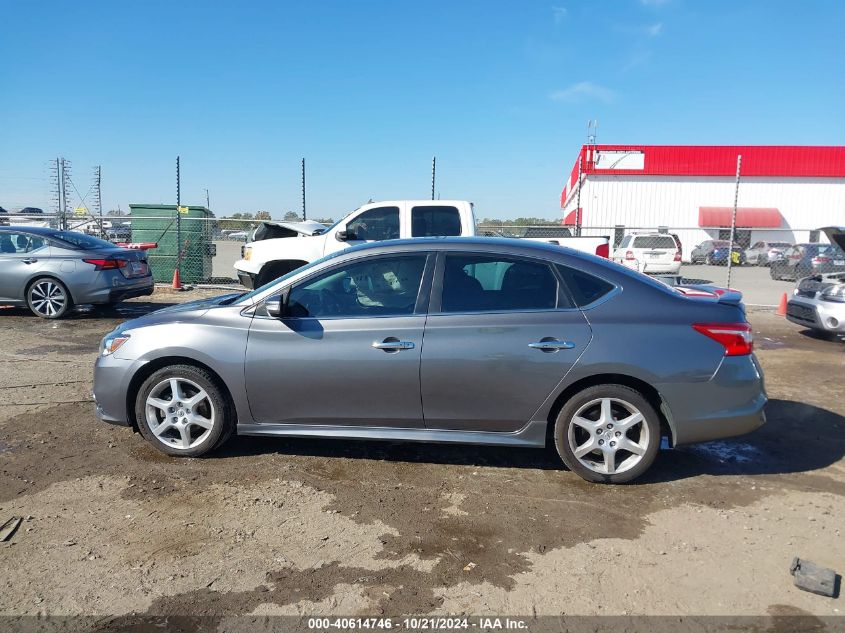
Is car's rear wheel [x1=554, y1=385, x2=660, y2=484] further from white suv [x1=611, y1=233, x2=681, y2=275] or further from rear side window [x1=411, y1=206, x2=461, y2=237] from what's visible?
white suv [x1=611, y1=233, x2=681, y2=275]

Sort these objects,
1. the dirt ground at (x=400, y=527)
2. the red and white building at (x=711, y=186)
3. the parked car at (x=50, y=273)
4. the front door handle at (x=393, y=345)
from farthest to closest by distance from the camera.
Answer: the red and white building at (x=711, y=186)
the parked car at (x=50, y=273)
the front door handle at (x=393, y=345)
the dirt ground at (x=400, y=527)

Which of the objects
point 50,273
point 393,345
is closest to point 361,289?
point 393,345

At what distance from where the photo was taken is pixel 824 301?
903 cm

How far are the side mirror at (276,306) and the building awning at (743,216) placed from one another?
40.8m

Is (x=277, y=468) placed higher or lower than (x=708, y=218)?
lower

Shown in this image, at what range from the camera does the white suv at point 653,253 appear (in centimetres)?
1986

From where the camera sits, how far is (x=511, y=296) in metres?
4.21

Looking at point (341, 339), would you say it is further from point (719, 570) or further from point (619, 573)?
point (719, 570)

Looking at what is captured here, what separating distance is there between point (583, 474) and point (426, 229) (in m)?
5.95

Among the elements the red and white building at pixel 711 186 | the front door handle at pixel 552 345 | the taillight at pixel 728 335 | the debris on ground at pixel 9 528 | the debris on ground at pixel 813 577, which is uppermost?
the red and white building at pixel 711 186

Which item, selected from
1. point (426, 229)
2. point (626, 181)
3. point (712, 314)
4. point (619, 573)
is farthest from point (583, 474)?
point (626, 181)

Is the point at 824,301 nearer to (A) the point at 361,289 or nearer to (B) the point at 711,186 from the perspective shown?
(A) the point at 361,289

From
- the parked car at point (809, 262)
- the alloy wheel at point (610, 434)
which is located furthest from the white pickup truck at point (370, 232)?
the parked car at point (809, 262)

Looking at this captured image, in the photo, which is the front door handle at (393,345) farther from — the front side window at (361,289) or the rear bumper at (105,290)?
the rear bumper at (105,290)
